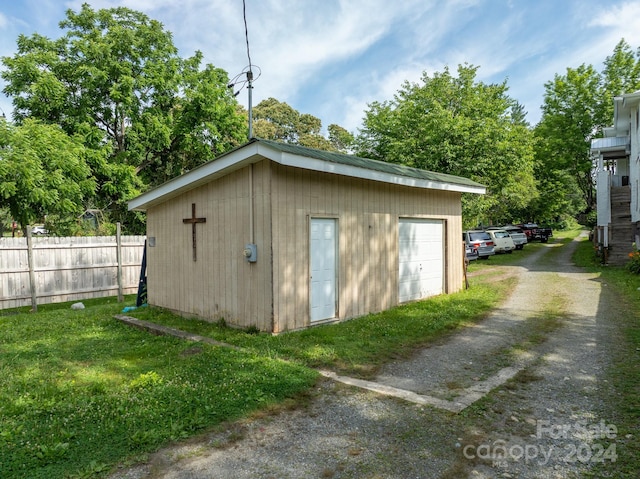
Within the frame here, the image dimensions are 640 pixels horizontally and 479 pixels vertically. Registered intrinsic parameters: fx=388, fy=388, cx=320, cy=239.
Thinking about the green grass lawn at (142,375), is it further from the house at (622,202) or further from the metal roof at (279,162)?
the house at (622,202)

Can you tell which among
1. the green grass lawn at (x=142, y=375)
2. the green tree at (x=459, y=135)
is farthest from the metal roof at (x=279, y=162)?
the green tree at (x=459, y=135)

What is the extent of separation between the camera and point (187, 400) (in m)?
3.75

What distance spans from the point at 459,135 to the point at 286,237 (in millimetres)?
12474

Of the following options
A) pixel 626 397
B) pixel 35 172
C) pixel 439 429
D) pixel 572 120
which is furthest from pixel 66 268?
pixel 572 120

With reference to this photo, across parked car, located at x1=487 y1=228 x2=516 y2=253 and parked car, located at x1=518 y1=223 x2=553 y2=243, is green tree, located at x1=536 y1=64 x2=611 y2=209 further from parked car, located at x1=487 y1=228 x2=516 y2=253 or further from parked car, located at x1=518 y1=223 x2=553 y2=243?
parked car, located at x1=487 y1=228 x2=516 y2=253

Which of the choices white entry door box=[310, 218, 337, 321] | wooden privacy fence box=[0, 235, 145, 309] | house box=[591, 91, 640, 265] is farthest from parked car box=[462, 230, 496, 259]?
wooden privacy fence box=[0, 235, 145, 309]

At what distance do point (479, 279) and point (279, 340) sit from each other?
→ 29.4 ft

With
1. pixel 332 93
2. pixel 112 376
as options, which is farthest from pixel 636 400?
pixel 332 93

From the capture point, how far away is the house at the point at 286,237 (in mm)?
6281

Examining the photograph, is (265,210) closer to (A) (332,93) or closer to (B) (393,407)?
(B) (393,407)

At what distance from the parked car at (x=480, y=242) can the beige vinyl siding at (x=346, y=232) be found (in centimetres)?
881

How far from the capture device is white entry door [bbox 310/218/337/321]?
6816 mm

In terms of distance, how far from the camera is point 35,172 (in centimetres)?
1102

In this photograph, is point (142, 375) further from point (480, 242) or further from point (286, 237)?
point (480, 242)
